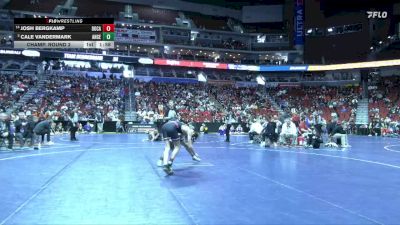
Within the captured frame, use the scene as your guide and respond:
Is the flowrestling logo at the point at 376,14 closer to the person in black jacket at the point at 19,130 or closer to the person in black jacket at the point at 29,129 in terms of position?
the person in black jacket at the point at 29,129

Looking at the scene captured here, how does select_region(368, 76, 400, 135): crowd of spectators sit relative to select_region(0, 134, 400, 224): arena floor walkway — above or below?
above

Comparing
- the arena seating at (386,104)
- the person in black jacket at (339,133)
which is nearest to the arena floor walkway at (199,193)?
the person in black jacket at (339,133)

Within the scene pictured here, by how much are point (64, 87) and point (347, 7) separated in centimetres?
3318

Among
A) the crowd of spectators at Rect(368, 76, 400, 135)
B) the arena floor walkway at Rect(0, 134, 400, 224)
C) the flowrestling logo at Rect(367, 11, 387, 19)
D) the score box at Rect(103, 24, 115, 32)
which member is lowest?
the arena floor walkway at Rect(0, 134, 400, 224)

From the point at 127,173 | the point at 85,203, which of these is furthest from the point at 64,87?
the point at 85,203

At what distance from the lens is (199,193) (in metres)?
8.08

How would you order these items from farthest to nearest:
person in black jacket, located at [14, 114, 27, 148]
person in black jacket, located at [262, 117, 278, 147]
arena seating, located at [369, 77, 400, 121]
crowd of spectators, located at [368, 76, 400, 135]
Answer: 1. arena seating, located at [369, 77, 400, 121]
2. crowd of spectators, located at [368, 76, 400, 135]
3. person in black jacket, located at [262, 117, 278, 147]
4. person in black jacket, located at [14, 114, 27, 148]

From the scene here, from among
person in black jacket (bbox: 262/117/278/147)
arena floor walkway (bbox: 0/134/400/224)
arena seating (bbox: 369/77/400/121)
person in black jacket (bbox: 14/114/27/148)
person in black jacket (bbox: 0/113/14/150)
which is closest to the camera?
arena floor walkway (bbox: 0/134/400/224)

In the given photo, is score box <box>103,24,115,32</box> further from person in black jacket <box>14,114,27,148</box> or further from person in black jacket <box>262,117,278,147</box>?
person in black jacket <box>262,117,278,147</box>
